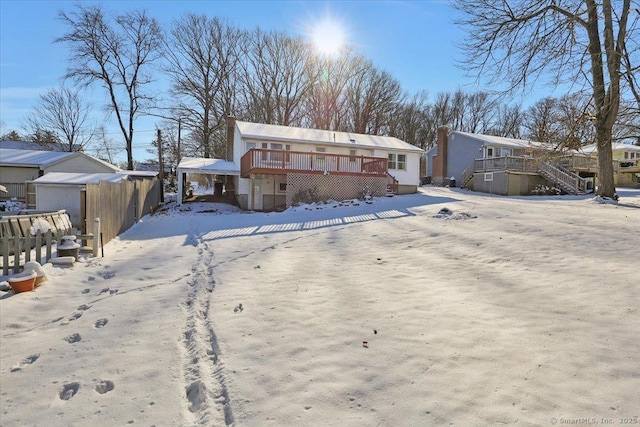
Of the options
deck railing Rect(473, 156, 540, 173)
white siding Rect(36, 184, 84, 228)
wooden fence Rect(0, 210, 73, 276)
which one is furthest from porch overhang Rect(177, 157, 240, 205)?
deck railing Rect(473, 156, 540, 173)

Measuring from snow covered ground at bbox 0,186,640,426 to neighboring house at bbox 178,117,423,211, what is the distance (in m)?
10.8

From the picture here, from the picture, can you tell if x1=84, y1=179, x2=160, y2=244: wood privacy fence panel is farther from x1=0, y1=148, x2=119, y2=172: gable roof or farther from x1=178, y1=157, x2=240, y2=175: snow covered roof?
x1=0, y1=148, x2=119, y2=172: gable roof

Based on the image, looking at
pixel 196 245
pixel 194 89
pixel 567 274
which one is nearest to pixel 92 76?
pixel 194 89

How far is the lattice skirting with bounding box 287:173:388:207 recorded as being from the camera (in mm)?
17656

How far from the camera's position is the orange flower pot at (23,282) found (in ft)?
17.3

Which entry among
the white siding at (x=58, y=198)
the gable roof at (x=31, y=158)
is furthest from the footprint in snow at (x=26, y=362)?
the gable roof at (x=31, y=158)

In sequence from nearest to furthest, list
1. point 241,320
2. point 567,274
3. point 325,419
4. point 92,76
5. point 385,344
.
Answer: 1. point 325,419
2. point 385,344
3. point 241,320
4. point 567,274
5. point 92,76

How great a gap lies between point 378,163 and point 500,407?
17328 mm

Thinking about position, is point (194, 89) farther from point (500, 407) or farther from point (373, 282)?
point (500, 407)

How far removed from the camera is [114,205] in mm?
10414

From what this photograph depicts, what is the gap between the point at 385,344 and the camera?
3523 millimetres

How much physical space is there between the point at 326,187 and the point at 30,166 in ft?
74.3

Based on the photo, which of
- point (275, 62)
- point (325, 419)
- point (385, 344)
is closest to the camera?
point (325, 419)

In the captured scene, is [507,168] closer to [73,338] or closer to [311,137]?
[311,137]
